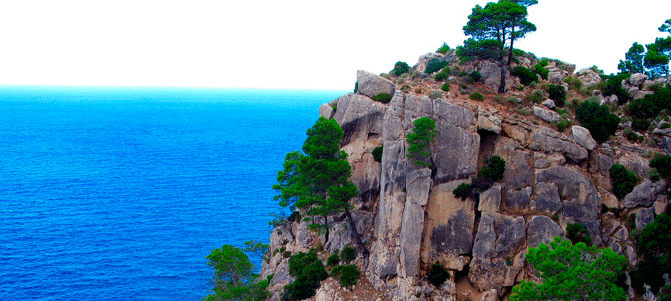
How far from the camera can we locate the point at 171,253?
76.1 meters

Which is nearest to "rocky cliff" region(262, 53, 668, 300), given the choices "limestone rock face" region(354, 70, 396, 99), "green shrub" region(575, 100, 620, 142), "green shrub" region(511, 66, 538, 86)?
"green shrub" region(575, 100, 620, 142)

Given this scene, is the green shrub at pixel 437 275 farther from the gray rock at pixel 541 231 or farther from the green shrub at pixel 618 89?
the green shrub at pixel 618 89

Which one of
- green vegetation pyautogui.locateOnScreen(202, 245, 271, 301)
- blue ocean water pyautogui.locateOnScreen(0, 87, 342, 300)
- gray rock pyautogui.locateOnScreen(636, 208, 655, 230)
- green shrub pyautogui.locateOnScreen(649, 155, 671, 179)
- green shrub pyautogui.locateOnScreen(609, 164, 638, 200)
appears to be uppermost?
green shrub pyautogui.locateOnScreen(649, 155, 671, 179)

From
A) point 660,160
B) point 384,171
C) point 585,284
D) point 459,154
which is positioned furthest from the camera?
point 384,171

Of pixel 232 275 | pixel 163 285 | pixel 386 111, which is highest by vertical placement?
pixel 386 111

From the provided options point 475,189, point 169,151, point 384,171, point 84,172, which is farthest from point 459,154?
point 169,151

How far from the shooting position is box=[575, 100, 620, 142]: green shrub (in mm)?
44688

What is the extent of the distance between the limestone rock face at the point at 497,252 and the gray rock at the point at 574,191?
478 cm

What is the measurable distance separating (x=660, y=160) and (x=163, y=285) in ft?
214

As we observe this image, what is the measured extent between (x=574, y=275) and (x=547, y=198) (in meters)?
14.4

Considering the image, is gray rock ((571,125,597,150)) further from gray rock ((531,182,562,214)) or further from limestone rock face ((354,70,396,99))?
limestone rock face ((354,70,396,99))

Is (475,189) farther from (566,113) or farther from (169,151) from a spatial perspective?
(169,151)

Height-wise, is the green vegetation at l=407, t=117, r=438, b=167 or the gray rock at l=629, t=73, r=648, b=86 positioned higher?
the gray rock at l=629, t=73, r=648, b=86

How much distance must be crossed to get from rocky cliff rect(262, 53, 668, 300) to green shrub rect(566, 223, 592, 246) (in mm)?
673
